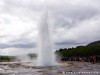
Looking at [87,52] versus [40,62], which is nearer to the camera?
[40,62]

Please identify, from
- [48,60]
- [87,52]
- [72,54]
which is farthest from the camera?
[72,54]

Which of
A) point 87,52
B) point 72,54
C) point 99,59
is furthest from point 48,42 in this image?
point 72,54

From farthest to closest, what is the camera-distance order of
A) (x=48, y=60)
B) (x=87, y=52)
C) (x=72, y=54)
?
(x=72, y=54)
(x=87, y=52)
(x=48, y=60)

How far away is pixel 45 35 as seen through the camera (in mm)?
45781

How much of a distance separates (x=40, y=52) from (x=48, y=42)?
7.40 feet

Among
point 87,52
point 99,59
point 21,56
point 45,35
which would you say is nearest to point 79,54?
point 87,52

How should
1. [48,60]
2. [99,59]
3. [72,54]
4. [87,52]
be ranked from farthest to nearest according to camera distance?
1. [72,54]
2. [87,52]
3. [99,59]
4. [48,60]

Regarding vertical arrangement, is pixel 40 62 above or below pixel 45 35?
below

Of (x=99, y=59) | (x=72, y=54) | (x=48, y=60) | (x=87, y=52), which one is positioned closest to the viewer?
(x=48, y=60)

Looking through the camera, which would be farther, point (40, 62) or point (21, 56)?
point (21, 56)

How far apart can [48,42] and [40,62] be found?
3841mm

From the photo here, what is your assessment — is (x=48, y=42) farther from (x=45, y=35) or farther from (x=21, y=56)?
(x=21, y=56)

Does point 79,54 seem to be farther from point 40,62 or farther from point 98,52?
point 40,62

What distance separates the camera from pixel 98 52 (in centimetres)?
11100
